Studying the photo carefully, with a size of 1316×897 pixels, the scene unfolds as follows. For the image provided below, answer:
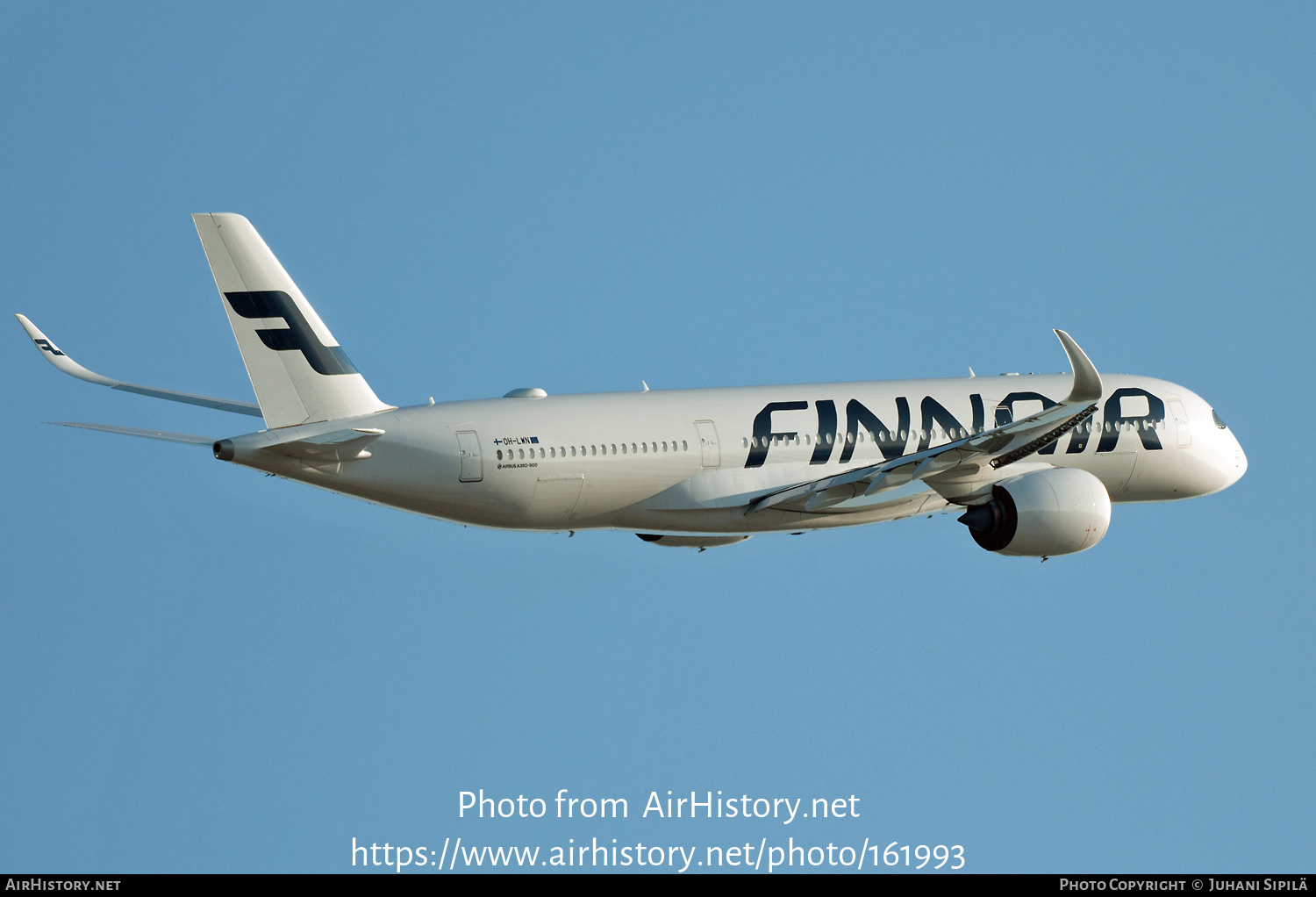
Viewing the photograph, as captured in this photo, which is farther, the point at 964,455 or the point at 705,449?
the point at 705,449

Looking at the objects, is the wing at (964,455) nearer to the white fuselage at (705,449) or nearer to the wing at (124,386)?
the white fuselage at (705,449)

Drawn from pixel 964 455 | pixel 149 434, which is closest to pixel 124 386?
pixel 149 434

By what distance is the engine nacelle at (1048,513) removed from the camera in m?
45.1

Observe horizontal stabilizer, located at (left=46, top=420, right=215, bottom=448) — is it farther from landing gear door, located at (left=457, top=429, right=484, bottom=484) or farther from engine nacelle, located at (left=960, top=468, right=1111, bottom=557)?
engine nacelle, located at (left=960, top=468, right=1111, bottom=557)

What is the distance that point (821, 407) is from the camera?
154 ft

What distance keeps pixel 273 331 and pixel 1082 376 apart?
717 inches

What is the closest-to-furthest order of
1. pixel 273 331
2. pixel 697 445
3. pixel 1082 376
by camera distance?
pixel 1082 376
pixel 273 331
pixel 697 445

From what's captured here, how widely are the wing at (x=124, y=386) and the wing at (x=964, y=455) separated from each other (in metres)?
13.5

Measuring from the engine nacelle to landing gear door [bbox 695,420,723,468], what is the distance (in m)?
7.16

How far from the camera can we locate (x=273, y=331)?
42.0 meters

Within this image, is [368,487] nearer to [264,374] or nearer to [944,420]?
[264,374]

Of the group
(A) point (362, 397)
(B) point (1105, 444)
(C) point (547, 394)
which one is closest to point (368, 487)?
(A) point (362, 397)

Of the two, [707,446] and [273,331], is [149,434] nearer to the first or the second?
[273,331]

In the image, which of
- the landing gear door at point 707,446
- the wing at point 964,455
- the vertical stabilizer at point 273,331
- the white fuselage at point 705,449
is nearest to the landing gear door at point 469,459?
the white fuselage at point 705,449
